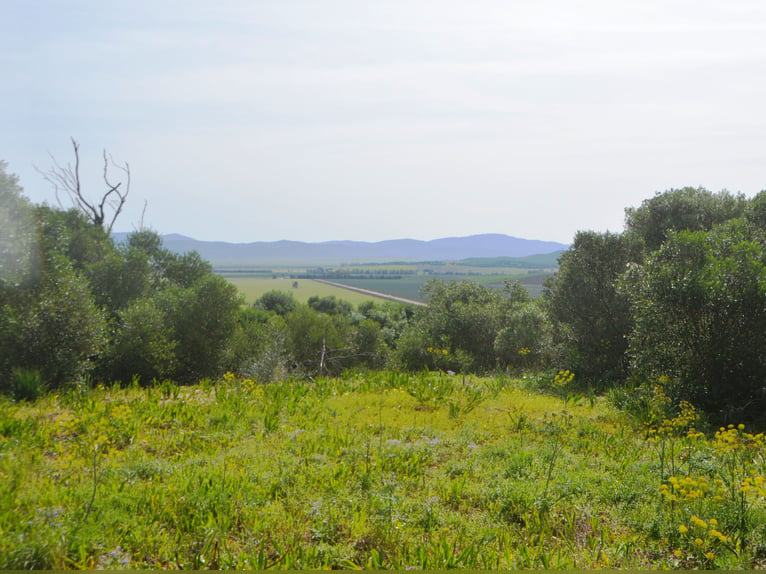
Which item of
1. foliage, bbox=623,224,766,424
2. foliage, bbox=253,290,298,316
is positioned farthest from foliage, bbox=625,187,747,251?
foliage, bbox=253,290,298,316

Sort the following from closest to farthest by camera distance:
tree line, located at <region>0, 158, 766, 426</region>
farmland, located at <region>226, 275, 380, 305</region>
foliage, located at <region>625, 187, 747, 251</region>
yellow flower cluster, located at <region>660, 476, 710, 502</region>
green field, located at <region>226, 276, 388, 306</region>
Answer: yellow flower cluster, located at <region>660, 476, 710, 502</region> < tree line, located at <region>0, 158, 766, 426</region> < foliage, located at <region>625, 187, 747, 251</region> < farmland, located at <region>226, 275, 380, 305</region> < green field, located at <region>226, 276, 388, 306</region>

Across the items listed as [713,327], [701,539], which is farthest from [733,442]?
[701,539]

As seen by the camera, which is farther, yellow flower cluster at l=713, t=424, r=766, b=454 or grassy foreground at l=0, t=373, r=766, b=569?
yellow flower cluster at l=713, t=424, r=766, b=454

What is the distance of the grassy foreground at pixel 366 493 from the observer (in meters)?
4.02

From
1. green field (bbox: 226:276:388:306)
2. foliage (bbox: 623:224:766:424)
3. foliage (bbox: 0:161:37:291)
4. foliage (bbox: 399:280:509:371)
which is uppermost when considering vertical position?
foliage (bbox: 0:161:37:291)

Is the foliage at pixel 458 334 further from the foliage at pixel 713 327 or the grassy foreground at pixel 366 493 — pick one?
Result: the grassy foreground at pixel 366 493

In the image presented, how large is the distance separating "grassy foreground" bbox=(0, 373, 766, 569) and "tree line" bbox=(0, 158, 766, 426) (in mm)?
2294

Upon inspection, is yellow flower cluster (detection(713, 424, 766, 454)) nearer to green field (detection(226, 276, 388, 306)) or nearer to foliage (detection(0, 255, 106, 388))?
foliage (detection(0, 255, 106, 388))

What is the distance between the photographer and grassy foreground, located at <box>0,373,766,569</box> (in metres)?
4.02

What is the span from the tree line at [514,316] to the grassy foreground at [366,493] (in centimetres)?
229

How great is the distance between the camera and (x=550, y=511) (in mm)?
4875

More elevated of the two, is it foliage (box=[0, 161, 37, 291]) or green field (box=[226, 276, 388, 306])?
foliage (box=[0, 161, 37, 291])

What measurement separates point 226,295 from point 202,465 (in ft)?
56.7

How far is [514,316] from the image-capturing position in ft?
62.8
